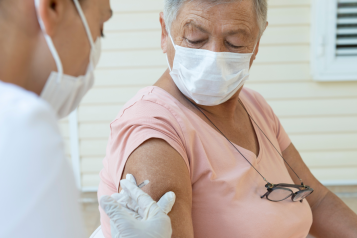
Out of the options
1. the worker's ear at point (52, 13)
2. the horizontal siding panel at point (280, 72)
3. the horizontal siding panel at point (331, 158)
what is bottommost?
the horizontal siding panel at point (331, 158)

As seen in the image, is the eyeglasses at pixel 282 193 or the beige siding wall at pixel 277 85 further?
the beige siding wall at pixel 277 85

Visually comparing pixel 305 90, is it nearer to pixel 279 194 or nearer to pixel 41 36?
pixel 279 194

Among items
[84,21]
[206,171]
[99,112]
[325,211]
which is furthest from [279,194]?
[99,112]

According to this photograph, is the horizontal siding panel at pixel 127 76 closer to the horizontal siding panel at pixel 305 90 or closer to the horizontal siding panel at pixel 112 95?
the horizontal siding panel at pixel 112 95

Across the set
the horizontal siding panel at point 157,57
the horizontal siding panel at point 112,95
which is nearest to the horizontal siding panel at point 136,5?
the horizontal siding panel at point 157,57

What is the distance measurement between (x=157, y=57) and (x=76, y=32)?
2.59 meters

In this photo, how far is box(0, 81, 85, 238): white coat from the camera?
0.49 m

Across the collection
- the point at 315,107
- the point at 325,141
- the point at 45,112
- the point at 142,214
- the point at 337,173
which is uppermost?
the point at 45,112

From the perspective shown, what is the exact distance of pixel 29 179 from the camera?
495 mm

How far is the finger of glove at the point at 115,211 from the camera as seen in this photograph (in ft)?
2.96

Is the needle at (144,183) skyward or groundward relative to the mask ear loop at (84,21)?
groundward

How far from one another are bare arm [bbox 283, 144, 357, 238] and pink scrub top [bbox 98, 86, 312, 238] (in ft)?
1.19

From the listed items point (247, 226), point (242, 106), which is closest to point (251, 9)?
point (242, 106)

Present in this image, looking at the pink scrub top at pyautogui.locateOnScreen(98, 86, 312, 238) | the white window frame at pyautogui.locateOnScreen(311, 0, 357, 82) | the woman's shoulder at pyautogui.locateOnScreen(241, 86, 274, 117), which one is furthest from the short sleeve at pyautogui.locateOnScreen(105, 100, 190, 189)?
the white window frame at pyautogui.locateOnScreen(311, 0, 357, 82)
